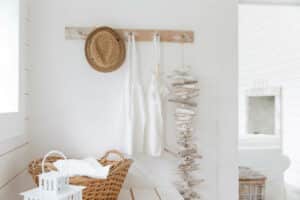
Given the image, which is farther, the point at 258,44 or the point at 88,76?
the point at 258,44

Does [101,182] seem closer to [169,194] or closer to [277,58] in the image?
[169,194]

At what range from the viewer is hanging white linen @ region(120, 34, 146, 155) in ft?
6.68

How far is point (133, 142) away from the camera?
2053mm

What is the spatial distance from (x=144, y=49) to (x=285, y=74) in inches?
170

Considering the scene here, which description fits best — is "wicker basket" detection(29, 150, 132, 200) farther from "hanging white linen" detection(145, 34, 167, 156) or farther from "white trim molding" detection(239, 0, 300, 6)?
"white trim molding" detection(239, 0, 300, 6)

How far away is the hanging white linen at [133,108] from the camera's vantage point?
6.68ft

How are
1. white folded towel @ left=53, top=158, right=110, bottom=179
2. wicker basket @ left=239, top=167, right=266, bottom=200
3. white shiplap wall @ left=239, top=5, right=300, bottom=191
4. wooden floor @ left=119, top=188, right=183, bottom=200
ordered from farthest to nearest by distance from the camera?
white shiplap wall @ left=239, top=5, right=300, bottom=191 → wicker basket @ left=239, top=167, right=266, bottom=200 → wooden floor @ left=119, top=188, right=183, bottom=200 → white folded towel @ left=53, top=158, right=110, bottom=179

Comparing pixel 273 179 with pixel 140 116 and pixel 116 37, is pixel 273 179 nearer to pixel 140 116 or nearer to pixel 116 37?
pixel 140 116

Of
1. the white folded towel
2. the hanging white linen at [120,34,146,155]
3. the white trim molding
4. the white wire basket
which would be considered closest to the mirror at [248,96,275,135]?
the white trim molding

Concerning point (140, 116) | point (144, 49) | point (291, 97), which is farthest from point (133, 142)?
point (291, 97)

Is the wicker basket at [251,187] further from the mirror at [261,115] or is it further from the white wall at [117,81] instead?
the mirror at [261,115]

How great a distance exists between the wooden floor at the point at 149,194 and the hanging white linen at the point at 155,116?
0.23 metres

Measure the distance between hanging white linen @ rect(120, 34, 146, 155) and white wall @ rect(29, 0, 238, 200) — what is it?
70mm

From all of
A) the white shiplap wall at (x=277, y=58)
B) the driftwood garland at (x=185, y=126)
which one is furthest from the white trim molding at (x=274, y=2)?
the white shiplap wall at (x=277, y=58)
